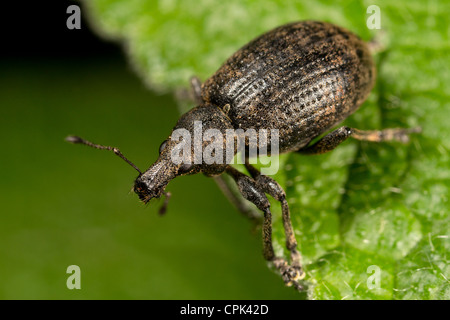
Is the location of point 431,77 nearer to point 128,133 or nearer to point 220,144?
point 220,144

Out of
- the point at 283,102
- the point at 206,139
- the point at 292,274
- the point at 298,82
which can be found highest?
the point at 298,82

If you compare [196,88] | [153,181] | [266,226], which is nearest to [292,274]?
[266,226]

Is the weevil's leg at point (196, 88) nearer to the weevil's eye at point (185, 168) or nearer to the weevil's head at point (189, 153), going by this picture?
the weevil's head at point (189, 153)

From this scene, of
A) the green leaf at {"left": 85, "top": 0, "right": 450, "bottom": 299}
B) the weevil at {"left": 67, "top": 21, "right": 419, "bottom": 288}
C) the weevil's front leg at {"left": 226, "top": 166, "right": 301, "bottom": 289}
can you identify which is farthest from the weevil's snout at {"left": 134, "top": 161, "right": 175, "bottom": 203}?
the green leaf at {"left": 85, "top": 0, "right": 450, "bottom": 299}

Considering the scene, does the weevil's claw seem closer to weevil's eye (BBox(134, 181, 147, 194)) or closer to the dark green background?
the dark green background

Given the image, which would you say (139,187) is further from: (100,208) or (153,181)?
(100,208)

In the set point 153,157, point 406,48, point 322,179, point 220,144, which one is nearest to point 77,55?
point 153,157

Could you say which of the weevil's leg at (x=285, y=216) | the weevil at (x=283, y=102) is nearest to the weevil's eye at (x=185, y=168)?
the weevil at (x=283, y=102)

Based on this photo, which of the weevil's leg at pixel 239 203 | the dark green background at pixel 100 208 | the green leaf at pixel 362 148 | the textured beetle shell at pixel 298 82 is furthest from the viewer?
the weevil's leg at pixel 239 203
